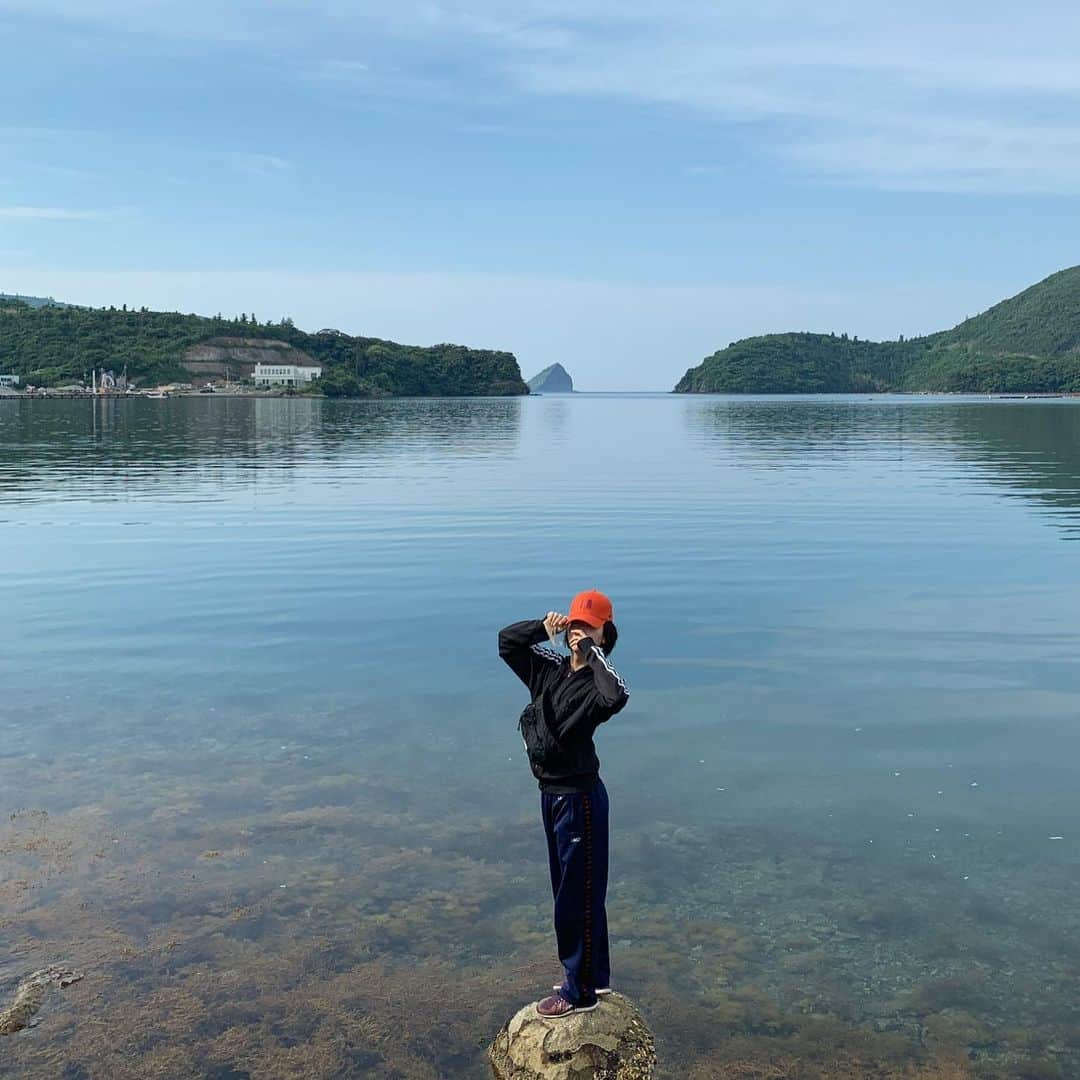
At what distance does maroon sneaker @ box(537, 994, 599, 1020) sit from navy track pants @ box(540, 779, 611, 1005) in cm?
4

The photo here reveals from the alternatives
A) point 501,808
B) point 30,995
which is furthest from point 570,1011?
point 501,808

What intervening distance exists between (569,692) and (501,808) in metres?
4.91

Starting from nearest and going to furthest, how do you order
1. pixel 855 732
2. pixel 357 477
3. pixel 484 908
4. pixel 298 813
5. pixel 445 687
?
1. pixel 484 908
2. pixel 298 813
3. pixel 855 732
4. pixel 445 687
5. pixel 357 477

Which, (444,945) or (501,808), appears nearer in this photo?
(444,945)

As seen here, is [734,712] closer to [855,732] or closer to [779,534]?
[855,732]

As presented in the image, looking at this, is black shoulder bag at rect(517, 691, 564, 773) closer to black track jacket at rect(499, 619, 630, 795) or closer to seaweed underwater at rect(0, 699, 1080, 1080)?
black track jacket at rect(499, 619, 630, 795)

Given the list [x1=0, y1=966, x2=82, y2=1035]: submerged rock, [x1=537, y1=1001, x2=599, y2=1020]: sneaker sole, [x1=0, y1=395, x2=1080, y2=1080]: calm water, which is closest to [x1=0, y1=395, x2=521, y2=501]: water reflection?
[x1=0, y1=395, x2=1080, y2=1080]: calm water

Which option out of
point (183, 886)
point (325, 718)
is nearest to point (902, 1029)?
point (183, 886)

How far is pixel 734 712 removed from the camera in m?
14.0

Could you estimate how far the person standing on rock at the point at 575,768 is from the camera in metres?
6.12

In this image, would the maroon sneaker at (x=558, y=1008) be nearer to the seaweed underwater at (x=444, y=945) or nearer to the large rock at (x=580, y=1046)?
the large rock at (x=580, y=1046)

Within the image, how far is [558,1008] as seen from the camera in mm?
6500

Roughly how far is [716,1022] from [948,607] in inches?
584

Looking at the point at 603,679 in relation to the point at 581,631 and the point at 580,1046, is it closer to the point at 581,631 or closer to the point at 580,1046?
the point at 581,631
